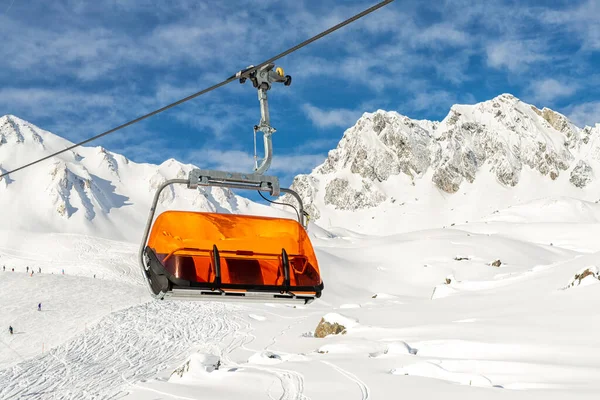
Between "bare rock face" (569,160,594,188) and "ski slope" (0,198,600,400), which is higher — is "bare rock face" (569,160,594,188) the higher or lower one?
the higher one

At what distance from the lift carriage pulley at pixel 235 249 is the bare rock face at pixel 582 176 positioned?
21350 centimetres

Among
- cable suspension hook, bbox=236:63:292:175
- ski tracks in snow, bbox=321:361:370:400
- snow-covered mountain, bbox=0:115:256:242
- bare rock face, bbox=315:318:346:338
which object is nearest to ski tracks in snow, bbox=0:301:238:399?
bare rock face, bbox=315:318:346:338

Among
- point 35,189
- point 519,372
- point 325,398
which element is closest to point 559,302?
point 519,372

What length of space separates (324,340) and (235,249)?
21.0 m

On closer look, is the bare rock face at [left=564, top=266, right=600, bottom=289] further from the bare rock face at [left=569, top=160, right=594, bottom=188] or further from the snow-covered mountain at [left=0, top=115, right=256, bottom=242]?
the bare rock face at [left=569, top=160, right=594, bottom=188]

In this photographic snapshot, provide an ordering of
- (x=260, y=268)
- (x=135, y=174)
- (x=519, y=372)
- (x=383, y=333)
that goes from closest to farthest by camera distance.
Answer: (x=260, y=268) < (x=519, y=372) < (x=383, y=333) < (x=135, y=174)

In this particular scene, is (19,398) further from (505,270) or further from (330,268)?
(505,270)

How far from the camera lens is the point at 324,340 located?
2700 cm

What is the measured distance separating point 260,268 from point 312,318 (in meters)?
34.7

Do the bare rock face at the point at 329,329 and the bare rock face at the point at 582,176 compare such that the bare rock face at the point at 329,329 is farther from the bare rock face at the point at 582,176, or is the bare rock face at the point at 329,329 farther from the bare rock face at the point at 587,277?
the bare rock face at the point at 582,176

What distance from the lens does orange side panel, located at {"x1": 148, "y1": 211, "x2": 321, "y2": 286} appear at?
694 cm

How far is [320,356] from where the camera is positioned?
19.2 m

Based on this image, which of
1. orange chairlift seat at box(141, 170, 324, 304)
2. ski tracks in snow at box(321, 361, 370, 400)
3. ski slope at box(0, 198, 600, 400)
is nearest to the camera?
orange chairlift seat at box(141, 170, 324, 304)

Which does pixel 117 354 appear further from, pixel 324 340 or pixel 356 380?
pixel 356 380
